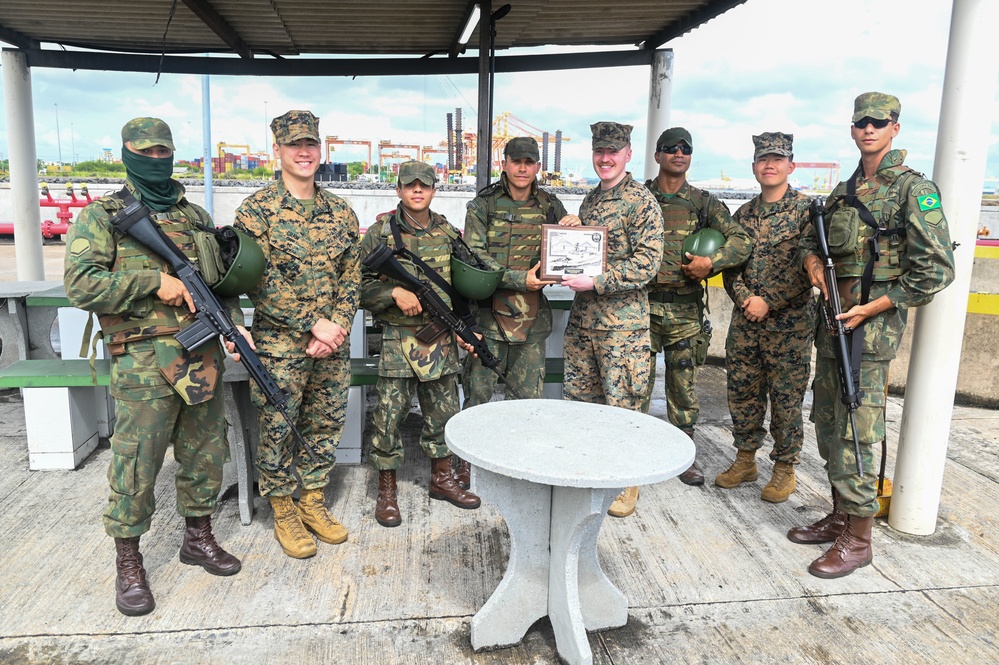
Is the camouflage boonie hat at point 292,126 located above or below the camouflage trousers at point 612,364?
above

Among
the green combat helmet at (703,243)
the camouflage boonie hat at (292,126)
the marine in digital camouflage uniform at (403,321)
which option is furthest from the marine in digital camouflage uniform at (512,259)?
the camouflage boonie hat at (292,126)

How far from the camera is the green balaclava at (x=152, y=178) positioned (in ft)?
9.48

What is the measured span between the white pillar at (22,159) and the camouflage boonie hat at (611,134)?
6.02 m

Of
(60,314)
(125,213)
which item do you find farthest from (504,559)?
(60,314)

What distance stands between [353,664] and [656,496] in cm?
233

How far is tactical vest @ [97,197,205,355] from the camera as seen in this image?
2.86 metres

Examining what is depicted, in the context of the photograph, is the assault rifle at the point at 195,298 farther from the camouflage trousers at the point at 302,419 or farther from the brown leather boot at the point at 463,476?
the brown leather boot at the point at 463,476

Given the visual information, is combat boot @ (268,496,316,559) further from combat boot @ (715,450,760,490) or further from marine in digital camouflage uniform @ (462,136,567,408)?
combat boot @ (715,450,760,490)

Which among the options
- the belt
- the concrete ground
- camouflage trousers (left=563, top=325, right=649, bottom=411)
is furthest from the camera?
the belt

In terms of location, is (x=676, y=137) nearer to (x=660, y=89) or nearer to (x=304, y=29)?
(x=660, y=89)

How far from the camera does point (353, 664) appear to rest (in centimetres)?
262

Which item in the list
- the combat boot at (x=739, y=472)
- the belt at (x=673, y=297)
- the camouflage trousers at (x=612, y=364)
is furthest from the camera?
the combat boot at (x=739, y=472)

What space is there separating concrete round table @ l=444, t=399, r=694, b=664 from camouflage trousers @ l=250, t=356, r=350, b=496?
3.20 feet

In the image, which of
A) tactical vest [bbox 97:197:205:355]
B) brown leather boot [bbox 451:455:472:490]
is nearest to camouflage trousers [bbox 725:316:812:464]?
brown leather boot [bbox 451:455:472:490]
